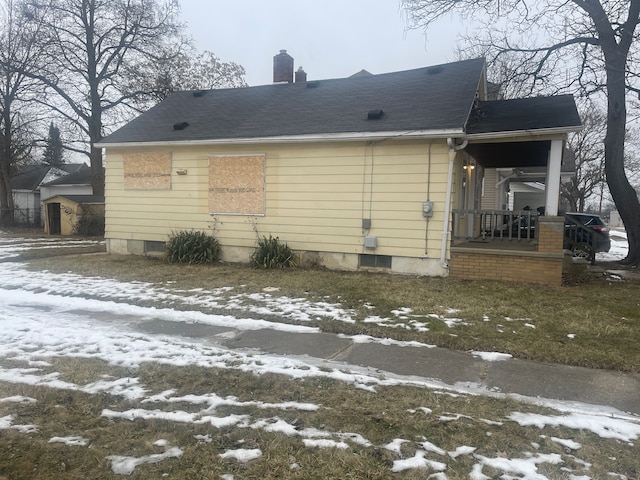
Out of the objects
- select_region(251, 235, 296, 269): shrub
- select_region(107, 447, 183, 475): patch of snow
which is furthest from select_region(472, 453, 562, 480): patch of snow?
select_region(251, 235, 296, 269): shrub

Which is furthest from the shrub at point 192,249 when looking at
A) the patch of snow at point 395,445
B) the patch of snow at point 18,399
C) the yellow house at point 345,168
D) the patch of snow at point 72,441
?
the patch of snow at point 395,445

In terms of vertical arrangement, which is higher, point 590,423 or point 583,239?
point 583,239

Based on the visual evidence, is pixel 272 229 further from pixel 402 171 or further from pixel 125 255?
pixel 125 255

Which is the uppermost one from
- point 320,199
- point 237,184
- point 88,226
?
point 237,184

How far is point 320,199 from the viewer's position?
32.8 ft

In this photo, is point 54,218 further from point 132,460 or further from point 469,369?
point 469,369

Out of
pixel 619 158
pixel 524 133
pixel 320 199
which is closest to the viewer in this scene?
pixel 524 133

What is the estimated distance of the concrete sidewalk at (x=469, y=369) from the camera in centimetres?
366

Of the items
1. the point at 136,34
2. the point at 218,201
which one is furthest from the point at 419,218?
the point at 136,34

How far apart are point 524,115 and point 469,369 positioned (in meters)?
7.05

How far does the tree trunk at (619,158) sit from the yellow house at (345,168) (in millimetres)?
1714

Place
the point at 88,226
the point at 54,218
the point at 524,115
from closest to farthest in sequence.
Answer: the point at 524,115
the point at 88,226
the point at 54,218

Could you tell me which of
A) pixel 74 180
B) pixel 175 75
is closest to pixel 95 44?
pixel 175 75

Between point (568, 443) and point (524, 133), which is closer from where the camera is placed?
point (568, 443)
